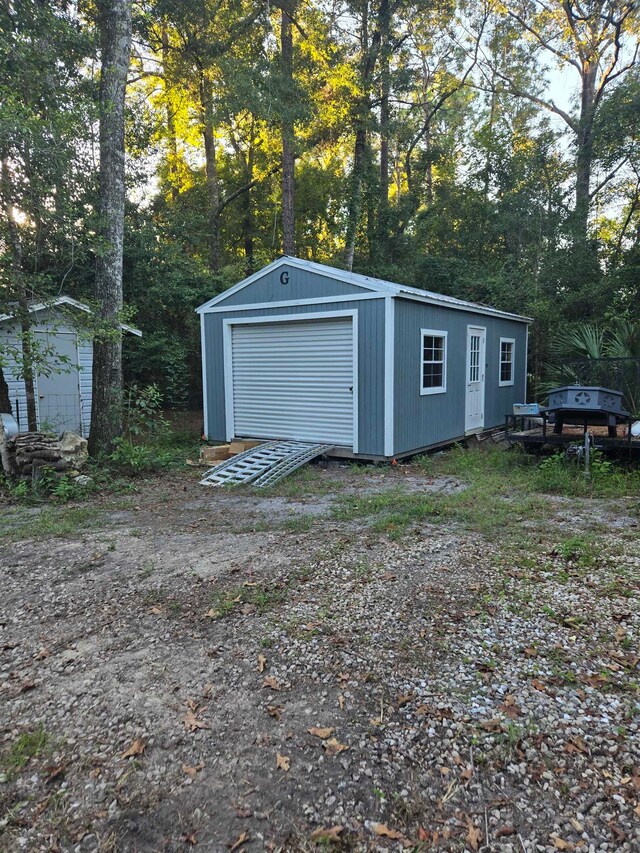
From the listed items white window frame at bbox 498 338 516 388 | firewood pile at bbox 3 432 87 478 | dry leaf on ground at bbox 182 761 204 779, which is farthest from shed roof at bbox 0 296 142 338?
white window frame at bbox 498 338 516 388

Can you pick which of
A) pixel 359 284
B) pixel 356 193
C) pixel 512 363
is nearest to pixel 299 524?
pixel 359 284

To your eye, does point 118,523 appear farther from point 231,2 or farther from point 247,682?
point 231,2

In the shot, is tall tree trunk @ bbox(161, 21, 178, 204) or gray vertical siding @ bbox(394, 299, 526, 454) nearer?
gray vertical siding @ bbox(394, 299, 526, 454)

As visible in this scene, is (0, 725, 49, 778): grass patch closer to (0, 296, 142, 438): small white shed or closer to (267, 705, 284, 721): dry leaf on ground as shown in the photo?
(267, 705, 284, 721): dry leaf on ground

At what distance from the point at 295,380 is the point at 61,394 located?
5115mm

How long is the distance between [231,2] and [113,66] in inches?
358

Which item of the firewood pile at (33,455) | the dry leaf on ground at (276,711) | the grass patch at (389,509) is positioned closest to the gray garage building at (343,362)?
the grass patch at (389,509)

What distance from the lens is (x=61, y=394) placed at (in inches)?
421

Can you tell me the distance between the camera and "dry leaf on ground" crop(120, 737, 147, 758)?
6.75ft

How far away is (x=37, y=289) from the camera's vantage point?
7.52 meters

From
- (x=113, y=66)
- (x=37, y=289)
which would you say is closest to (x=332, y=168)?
(x=113, y=66)

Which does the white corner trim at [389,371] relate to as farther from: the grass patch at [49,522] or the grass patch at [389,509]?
the grass patch at [49,522]

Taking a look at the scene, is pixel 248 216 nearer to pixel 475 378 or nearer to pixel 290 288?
pixel 290 288

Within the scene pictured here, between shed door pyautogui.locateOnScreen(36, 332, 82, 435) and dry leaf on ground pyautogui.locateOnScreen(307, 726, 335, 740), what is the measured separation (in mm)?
9380
